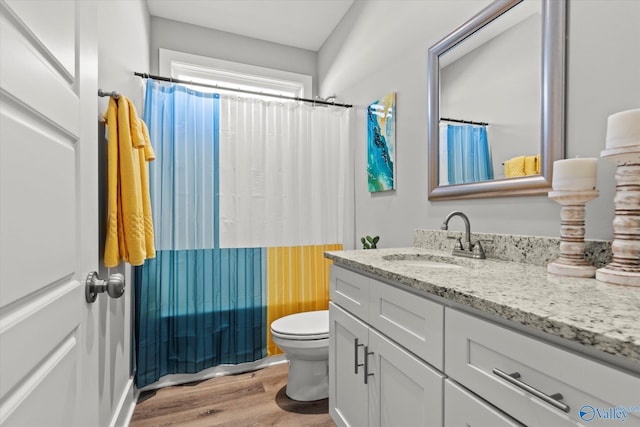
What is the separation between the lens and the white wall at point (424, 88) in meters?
0.91

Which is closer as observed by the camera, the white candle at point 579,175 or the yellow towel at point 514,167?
the white candle at point 579,175

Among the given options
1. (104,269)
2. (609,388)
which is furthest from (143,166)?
(609,388)

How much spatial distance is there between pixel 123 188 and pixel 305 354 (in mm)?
1260

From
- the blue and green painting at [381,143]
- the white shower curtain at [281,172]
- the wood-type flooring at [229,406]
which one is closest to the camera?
the wood-type flooring at [229,406]

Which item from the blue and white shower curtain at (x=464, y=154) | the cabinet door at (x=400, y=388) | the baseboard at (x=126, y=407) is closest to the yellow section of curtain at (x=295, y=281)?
the baseboard at (x=126, y=407)

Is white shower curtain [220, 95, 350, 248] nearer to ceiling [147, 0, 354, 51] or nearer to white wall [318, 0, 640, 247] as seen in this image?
white wall [318, 0, 640, 247]

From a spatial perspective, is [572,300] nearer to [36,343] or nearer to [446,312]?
[446,312]

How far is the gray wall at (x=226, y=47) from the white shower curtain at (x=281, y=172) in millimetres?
703

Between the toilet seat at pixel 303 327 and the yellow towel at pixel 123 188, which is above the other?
the yellow towel at pixel 123 188

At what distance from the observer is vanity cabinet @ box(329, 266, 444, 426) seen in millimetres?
854

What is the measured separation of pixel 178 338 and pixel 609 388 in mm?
2186

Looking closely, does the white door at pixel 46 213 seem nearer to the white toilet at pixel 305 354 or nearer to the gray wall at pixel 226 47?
the white toilet at pixel 305 354

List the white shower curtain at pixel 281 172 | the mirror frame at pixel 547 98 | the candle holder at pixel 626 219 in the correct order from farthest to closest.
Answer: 1. the white shower curtain at pixel 281 172
2. the mirror frame at pixel 547 98
3. the candle holder at pixel 626 219

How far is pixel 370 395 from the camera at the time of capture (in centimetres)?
113
